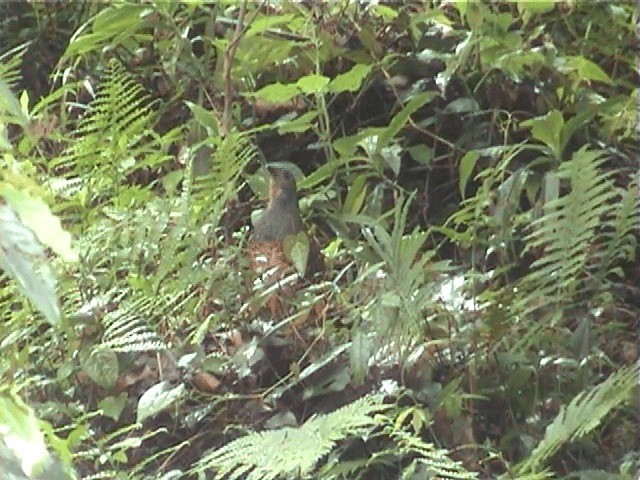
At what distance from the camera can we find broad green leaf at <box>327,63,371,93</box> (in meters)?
1.50

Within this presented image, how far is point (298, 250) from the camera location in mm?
1353

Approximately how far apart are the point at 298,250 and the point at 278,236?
46 millimetres

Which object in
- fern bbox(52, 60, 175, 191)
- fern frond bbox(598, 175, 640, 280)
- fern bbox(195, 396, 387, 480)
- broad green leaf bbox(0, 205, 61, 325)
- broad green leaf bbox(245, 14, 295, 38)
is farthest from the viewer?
broad green leaf bbox(245, 14, 295, 38)

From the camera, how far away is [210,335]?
4.21ft

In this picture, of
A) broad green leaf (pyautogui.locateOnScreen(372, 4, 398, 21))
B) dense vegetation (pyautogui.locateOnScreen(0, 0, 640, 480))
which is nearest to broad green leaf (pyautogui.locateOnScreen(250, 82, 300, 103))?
dense vegetation (pyautogui.locateOnScreen(0, 0, 640, 480))

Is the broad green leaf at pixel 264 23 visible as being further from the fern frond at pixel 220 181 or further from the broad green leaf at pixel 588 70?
the broad green leaf at pixel 588 70

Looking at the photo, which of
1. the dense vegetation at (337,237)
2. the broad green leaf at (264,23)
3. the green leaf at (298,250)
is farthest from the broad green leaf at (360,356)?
the broad green leaf at (264,23)

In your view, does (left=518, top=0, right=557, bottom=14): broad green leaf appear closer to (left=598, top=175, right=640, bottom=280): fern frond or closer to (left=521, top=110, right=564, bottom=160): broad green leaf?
(left=521, top=110, right=564, bottom=160): broad green leaf

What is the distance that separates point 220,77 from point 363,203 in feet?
0.91

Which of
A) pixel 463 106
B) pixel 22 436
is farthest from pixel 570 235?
pixel 22 436

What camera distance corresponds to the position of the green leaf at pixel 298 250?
4.39 feet

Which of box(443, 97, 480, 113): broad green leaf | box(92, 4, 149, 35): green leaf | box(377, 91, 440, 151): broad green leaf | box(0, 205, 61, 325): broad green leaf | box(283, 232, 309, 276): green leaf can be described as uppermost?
box(0, 205, 61, 325): broad green leaf

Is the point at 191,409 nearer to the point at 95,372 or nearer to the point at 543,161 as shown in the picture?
the point at 95,372

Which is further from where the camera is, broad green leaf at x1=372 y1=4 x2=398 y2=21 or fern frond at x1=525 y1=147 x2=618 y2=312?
broad green leaf at x1=372 y1=4 x2=398 y2=21
